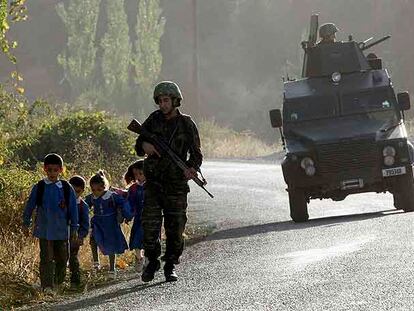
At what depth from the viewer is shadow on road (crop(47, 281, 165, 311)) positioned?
9.04 m

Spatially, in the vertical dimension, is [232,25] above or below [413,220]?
above

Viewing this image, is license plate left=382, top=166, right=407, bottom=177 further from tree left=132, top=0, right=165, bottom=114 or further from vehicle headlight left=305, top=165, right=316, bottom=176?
tree left=132, top=0, right=165, bottom=114

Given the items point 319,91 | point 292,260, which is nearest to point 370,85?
point 319,91

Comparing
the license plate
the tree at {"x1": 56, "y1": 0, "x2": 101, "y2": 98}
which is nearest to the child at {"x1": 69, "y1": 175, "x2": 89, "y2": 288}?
the license plate

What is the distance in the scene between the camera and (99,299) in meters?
9.38

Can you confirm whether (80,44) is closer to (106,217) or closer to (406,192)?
(406,192)

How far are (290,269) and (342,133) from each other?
6.24 m

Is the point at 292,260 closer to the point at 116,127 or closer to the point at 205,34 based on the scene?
the point at 116,127

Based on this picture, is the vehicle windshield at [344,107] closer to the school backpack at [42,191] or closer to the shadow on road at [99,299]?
the school backpack at [42,191]

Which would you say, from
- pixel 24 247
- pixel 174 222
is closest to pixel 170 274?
pixel 174 222

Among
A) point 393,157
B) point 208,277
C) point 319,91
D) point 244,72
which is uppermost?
point 244,72

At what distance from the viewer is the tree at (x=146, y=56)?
65.3 meters

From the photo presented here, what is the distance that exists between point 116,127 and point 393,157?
277 inches

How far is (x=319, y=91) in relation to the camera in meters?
17.0
